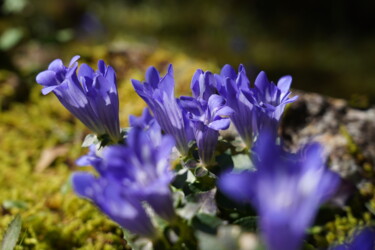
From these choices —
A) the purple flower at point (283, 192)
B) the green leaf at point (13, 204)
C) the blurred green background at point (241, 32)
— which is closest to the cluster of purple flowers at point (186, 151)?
the purple flower at point (283, 192)

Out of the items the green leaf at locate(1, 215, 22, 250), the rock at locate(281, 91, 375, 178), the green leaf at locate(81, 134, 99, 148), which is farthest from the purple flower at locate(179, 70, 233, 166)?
the rock at locate(281, 91, 375, 178)

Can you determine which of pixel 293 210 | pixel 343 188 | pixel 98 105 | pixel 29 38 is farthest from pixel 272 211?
pixel 29 38

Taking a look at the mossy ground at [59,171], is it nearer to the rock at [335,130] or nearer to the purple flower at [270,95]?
the rock at [335,130]

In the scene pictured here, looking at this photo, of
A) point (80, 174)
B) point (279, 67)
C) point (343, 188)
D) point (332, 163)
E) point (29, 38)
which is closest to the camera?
point (80, 174)

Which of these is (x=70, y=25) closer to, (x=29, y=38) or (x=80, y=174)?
(x=29, y=38)

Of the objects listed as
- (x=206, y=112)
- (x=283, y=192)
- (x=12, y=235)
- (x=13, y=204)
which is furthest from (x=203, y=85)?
(x=13, y=204)

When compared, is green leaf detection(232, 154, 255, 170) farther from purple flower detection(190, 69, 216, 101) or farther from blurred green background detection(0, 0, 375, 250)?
blurred green background detection(0, 0, 375, 250)
